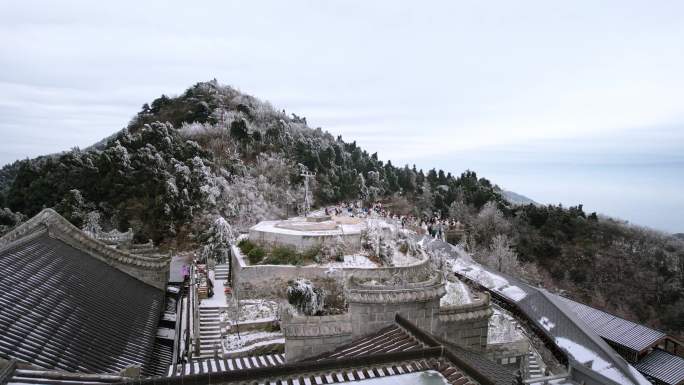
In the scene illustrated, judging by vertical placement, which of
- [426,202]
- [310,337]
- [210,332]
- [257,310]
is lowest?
[210,332]

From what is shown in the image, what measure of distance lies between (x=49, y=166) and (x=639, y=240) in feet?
205

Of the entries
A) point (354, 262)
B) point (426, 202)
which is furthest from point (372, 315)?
point (426, 202)

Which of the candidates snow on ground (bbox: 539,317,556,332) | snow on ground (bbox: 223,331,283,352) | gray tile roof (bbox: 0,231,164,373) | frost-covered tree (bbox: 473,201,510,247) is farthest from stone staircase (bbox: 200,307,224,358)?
frost-covered tree (bbox: 473,201,510,247)

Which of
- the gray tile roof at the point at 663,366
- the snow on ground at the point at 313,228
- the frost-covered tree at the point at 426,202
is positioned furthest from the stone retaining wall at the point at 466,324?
the frost-covered tree at the point at 426,202

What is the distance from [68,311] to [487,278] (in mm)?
24004

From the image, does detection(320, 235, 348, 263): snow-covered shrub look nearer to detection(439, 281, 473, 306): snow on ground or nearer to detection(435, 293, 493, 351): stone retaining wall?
detection(439, 281, 473, 306): snow on ground

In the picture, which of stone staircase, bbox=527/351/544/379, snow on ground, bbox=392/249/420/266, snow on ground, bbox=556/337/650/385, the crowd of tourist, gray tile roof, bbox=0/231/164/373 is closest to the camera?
gray tile roof, bbox=0/231/164/373

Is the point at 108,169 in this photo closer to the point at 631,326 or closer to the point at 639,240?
the point at 631,326

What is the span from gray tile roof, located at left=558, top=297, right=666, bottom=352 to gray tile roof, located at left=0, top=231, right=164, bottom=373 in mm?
20241

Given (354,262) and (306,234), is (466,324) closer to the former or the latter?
(354,262)

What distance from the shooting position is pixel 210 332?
50.9ft

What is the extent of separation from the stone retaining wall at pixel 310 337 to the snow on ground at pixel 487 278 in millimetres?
17224

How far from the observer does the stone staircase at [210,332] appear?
14.1 metres

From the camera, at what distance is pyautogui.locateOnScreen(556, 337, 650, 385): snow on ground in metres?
16.1
